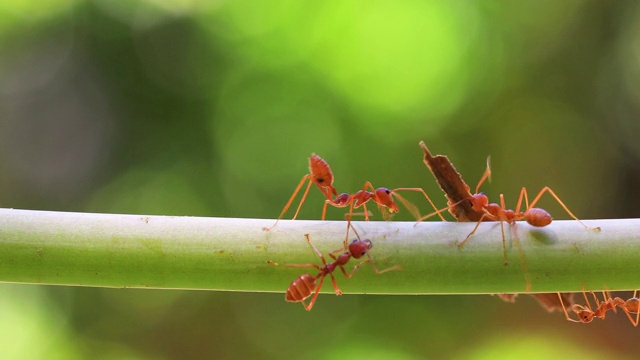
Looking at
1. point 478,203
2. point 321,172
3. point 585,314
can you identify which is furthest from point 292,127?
point 478,203

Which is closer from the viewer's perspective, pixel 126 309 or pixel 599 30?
pixel 126 309

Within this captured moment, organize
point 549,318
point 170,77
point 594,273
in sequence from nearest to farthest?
point 594,273, point 549,318, point 170,77

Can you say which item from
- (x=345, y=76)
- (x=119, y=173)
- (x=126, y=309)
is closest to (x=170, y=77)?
(x=119, y=173)

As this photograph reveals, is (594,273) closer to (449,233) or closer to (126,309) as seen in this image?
(449,233)

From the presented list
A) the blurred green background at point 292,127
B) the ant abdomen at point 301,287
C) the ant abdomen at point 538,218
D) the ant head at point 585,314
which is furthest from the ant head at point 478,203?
the blurred green background at point 292,127

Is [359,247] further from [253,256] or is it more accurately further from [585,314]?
[585,314]

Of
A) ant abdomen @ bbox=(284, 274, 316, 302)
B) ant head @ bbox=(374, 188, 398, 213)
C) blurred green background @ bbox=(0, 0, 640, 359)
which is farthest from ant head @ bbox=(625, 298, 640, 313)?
blurred green background @ bbox=(0, 0, 640, 359)

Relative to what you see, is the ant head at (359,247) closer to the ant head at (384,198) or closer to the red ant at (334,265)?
the red ant at (334,265)

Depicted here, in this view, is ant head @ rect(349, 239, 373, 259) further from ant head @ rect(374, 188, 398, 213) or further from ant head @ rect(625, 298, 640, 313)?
ant head @ rect(625, 298, 640, 313)
